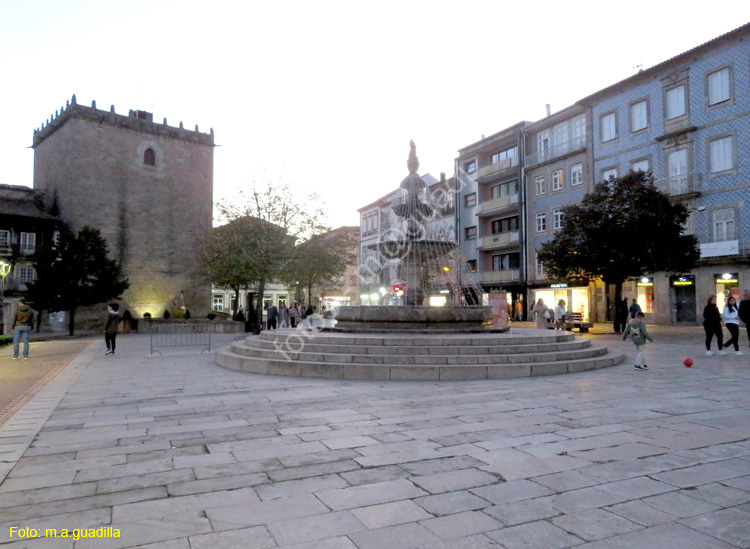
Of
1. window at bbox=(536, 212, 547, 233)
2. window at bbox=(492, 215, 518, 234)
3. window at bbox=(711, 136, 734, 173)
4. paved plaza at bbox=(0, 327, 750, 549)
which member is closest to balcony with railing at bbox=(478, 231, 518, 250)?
window at bbox=(492, 215, 518, 234)

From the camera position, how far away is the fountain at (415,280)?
1282 centimetres

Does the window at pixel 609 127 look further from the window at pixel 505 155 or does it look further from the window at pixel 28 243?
the window at pixel 28 243

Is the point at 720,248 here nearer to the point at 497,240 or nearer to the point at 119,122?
the point at 497,240

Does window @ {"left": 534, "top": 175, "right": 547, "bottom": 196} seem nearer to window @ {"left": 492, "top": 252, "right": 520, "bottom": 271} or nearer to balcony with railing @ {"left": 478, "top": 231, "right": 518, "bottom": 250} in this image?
balcony with railing @ {"left": 478, "top": 231, "right": 518, "bottom": 250}

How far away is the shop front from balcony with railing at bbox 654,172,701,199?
8260 millimetres

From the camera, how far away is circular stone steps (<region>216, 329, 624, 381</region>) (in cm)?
994

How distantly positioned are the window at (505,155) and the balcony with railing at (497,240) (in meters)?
5.95

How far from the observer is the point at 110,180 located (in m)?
38.2

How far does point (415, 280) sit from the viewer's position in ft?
51.0

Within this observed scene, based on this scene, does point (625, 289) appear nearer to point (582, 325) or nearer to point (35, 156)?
point (582, 325)

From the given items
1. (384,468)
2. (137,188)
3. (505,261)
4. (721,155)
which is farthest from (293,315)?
(384,468)

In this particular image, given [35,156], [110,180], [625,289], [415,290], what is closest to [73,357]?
[415,290]

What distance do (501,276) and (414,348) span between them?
32020 mm

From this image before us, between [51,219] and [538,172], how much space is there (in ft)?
116
